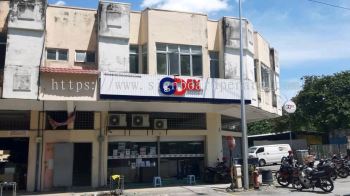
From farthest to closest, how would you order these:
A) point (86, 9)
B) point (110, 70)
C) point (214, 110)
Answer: point (214, 110) → point (86, 9) → point (110, 70)

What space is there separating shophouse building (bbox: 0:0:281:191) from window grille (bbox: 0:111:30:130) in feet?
0.15

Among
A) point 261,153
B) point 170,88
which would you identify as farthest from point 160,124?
point 261,153

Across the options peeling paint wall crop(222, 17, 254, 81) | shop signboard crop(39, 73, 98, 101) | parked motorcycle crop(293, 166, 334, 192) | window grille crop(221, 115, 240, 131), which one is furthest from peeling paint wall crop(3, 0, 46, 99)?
parked motorcycle crop(293, 166, 334, 192)

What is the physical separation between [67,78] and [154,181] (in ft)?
22.5

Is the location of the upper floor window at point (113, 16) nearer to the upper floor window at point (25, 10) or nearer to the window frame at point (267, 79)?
the upper floor window at point (25, 10)

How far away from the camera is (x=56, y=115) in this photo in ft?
70.7

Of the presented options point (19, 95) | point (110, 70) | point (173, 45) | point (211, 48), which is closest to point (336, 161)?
point (211, 48)

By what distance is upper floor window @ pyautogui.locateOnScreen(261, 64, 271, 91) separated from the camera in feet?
83.3

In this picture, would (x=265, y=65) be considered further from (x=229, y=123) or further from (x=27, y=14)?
(x=27, y=14)

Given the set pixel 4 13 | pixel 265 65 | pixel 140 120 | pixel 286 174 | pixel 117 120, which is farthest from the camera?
pixel 265 65

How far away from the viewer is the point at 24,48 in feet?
60.3

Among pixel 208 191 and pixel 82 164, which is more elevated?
pixel 82 164

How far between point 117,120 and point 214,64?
18.4 feet

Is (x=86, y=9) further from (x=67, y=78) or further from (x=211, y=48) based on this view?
(x=211, y=48)
